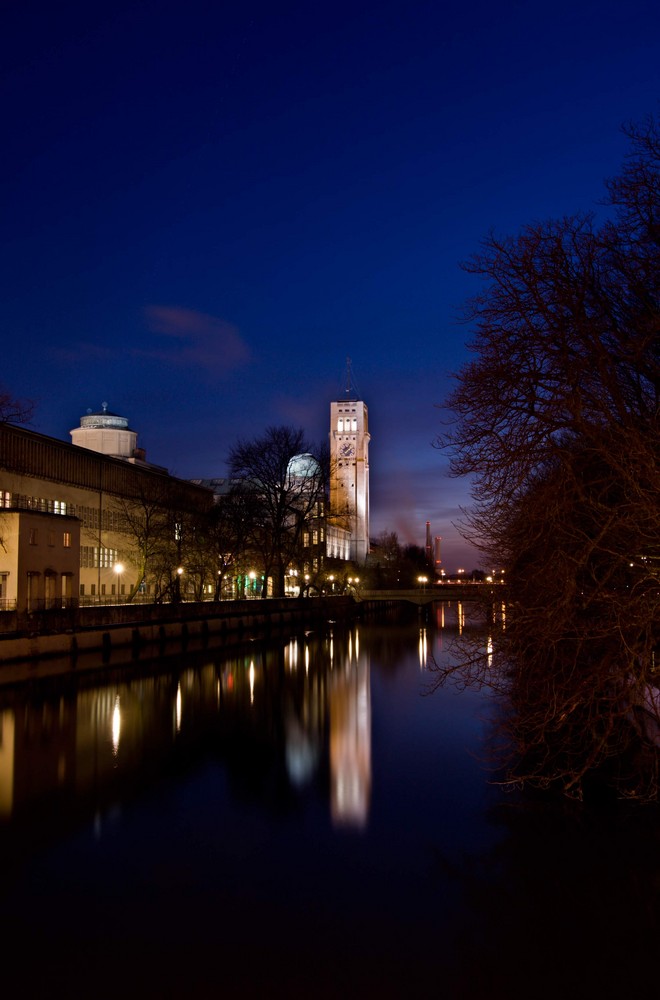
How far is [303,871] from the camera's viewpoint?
40.7ft

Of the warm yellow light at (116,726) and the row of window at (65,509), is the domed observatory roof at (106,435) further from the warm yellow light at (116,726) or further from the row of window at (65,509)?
the warm yellow light at (116,726)

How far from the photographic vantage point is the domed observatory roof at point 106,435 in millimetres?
79625

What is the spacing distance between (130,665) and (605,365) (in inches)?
1143

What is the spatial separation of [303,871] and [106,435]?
71432 millimetres

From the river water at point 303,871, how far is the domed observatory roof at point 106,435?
58795 millimetres

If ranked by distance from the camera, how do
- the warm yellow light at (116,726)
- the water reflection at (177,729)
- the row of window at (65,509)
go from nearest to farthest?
the water reflection at (177,729)
the warm yellow light at (116,726)
the row of window at (65,509)

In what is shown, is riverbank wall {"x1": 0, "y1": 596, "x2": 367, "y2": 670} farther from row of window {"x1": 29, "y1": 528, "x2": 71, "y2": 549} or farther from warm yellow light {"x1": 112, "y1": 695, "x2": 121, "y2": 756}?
warm yellow light {"x1": 112, "y1": 695, "x2": 121, "y2": 756}

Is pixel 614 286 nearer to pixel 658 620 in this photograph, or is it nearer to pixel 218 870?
pixel 658 620

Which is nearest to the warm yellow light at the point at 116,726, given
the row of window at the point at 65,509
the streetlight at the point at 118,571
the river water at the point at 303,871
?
the river water at the point at 303,871

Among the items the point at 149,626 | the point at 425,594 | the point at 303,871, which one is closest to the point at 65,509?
the point at 149,626

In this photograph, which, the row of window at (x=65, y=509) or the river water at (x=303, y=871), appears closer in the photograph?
the river water at (x=303, y=871)

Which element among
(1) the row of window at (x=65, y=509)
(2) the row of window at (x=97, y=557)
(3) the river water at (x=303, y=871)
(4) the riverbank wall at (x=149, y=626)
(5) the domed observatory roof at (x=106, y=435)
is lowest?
(3) the river water at (x=303, y=871)

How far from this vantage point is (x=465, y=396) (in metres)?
12.2

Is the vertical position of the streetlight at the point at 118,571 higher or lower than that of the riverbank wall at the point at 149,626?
higher
